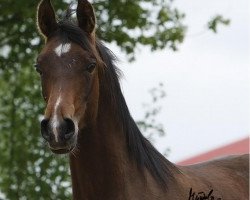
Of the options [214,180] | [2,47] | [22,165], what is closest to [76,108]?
[214,180]

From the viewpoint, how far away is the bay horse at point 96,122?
6.09 metres

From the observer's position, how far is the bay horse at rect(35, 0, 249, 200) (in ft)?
20.0

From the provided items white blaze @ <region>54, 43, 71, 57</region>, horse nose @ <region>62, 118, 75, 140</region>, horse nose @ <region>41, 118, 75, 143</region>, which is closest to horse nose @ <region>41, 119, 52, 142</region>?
horse nose @ <region>41, 118, 75, 143</region>

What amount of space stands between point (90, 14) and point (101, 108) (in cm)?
79

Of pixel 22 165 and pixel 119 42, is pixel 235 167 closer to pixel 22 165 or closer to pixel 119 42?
pixel 119 42

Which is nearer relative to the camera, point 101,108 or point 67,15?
point 101,108

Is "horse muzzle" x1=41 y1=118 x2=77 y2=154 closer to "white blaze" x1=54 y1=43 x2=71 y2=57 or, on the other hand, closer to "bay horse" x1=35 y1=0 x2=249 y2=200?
"bay horse" x1=35 y1=0 x2=249 y2=200

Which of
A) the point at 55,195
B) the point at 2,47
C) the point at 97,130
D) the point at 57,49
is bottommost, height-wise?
the point at 55,195

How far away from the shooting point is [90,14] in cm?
653

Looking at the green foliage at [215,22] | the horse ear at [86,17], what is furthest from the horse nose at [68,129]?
the green foliage at [215,22]

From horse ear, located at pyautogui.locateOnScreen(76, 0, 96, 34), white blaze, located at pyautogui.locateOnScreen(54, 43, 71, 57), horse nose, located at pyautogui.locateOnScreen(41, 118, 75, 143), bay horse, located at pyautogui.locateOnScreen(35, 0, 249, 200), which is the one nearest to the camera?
horse nose, located at pyautogui.locateOnScreen(41, 118, 75, 143)

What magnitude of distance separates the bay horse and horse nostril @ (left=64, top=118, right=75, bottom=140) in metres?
0.05
